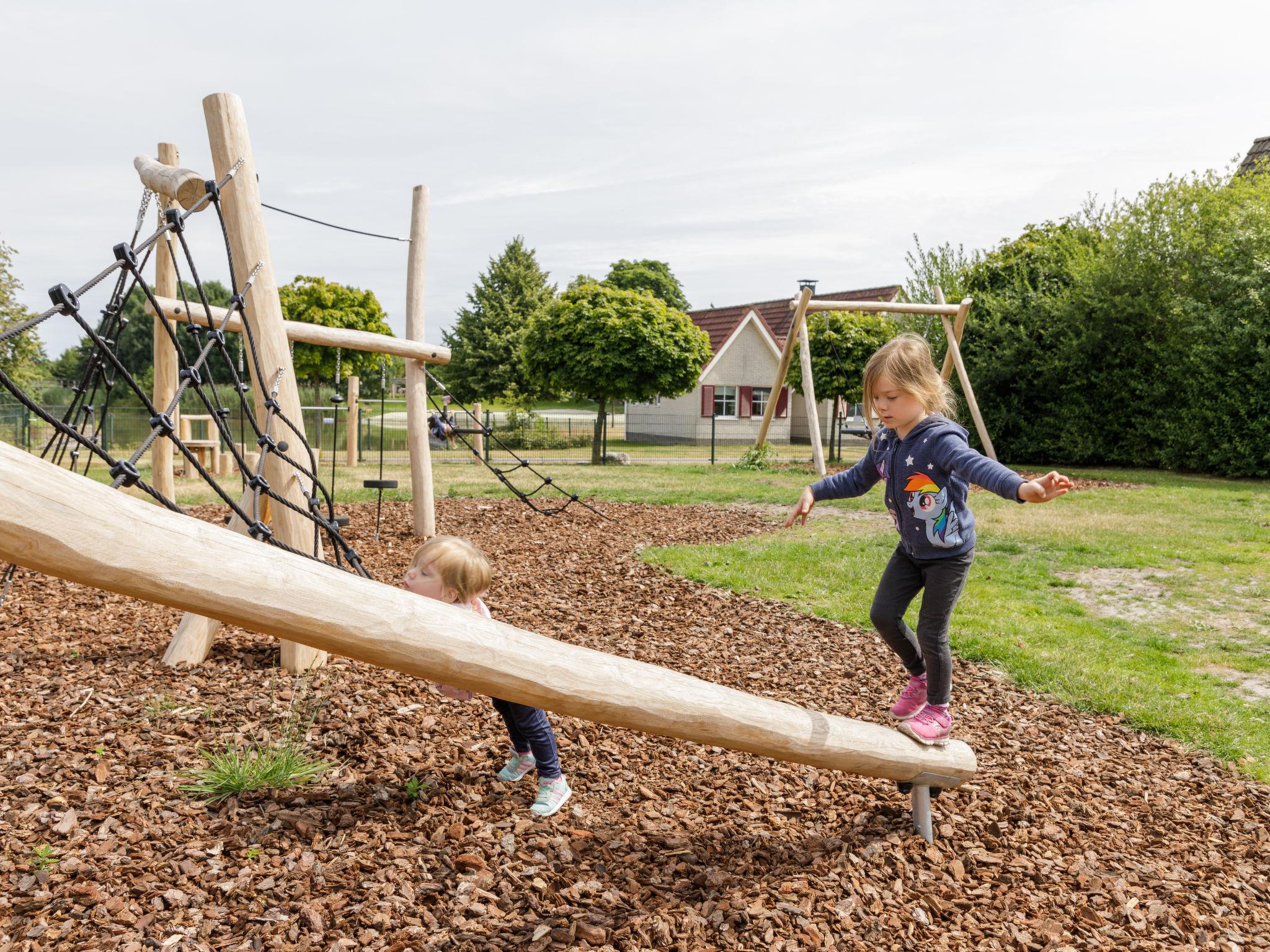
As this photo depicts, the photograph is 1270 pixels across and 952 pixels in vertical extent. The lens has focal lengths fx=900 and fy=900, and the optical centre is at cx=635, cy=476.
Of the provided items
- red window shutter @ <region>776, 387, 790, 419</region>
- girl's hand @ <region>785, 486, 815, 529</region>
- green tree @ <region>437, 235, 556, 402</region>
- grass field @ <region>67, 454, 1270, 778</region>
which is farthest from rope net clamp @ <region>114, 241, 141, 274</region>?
green tree @ <region>437, 235, 556, 402</region>

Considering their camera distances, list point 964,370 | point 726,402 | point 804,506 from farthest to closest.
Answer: point 726,402 → point 964,370 → point 804,506

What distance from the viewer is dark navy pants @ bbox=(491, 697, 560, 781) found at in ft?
10.4

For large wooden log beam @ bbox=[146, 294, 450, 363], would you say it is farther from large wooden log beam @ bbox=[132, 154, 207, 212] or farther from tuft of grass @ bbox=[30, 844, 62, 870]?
tuft of grass @ bbox=[30, 844, 62, 870]

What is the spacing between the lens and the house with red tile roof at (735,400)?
1234 inches

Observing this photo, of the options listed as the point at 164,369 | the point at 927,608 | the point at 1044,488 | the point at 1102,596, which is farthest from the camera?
the point at 164,369

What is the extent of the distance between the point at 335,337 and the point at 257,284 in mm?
2778

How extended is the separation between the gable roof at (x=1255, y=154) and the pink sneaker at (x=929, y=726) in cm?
2337

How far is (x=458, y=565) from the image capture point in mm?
3238

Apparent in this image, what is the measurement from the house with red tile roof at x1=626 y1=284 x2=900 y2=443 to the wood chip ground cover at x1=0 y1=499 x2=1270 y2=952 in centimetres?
2708

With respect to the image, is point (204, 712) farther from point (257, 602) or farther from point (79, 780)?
point (257, 602)

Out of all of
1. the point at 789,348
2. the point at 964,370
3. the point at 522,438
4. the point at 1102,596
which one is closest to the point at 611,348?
the point at 789,348

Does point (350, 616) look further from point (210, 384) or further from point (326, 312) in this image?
point (326, 312)

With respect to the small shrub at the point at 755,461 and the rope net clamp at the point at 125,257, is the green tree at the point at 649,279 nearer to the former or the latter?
the small shrub at the point at 755,461

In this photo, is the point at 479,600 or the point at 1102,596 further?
the point at 1102,596
